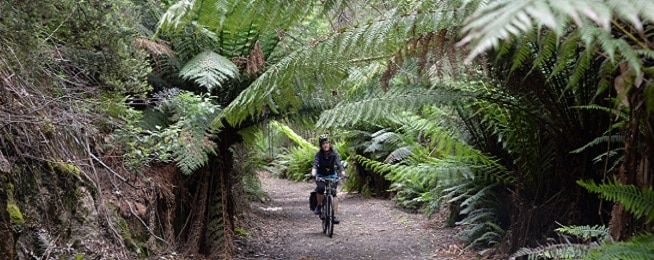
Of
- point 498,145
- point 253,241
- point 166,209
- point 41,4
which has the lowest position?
point 253,241

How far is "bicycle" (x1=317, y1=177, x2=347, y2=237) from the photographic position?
21.7 ft

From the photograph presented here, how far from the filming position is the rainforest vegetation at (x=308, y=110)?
6.62 feet

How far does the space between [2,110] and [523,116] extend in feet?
8.40

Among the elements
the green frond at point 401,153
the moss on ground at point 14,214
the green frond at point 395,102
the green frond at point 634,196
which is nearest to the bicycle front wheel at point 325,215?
the green frond at point 401,153

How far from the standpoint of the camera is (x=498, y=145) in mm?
4559

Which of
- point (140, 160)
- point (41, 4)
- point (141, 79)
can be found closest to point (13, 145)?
point (41, 4)

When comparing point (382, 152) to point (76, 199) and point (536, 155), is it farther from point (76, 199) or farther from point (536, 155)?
point (76, 199)

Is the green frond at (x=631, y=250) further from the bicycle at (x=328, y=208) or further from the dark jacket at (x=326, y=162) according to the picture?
the dark jacket at (x=326, y=162)

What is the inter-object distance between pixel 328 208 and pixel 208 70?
118 inches

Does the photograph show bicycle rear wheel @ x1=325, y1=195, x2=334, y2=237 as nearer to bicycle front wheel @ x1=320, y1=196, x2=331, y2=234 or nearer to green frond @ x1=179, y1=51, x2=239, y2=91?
bicycle front wheel @ x1=320, y1=196, x2=331, y2=234

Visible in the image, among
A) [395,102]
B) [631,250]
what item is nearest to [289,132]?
[395,102]

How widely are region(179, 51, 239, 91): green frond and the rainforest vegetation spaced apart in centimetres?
2

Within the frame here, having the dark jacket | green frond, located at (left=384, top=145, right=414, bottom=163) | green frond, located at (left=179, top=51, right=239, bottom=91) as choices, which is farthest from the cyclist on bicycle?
green frond, located at (left=179, top=51, right=239, bottom=91)

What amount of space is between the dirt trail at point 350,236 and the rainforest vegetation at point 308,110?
60 cm
